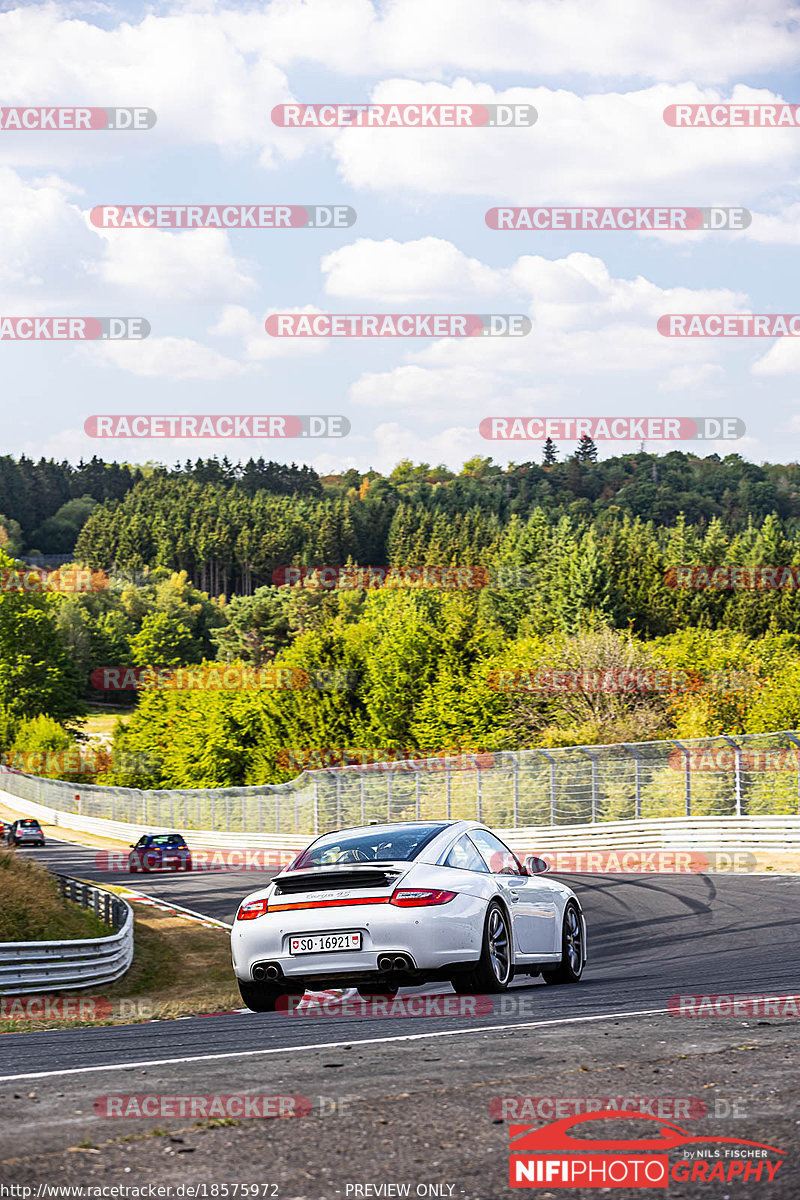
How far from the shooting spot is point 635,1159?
419 centimetres

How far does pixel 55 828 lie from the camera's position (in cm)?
7600

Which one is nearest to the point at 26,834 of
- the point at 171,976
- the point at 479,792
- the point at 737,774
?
the point at 479,792

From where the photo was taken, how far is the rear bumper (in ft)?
30.4

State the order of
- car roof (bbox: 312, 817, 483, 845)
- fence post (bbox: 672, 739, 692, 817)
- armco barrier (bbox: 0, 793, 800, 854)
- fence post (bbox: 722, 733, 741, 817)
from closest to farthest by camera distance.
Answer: car roof (bbox: 312, 817, 483, 845) < armco barrier (bbox: 0, 793, 800, 854) < fence post (bbox: 722, 733, 741, 817) < fence post (bbox: 672, 739, 692, 817)

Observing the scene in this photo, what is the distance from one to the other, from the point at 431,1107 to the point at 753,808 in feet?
77.6

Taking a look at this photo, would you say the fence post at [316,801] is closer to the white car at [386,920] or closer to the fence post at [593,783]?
the fence post at [593,783]

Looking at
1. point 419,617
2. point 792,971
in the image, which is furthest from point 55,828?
point 792,971

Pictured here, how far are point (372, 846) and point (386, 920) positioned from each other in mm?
1053

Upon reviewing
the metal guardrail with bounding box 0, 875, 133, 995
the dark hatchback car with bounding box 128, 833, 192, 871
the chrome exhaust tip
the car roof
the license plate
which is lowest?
the dark hatchback car with bounding box 128, 833, 192, 871

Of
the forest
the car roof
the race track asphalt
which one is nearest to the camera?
the race track asphalt

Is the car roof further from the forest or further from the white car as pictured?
the forest

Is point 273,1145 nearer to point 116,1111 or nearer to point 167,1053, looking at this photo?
point 116,1111

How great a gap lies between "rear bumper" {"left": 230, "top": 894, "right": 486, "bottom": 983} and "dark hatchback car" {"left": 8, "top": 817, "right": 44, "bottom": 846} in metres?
51.7

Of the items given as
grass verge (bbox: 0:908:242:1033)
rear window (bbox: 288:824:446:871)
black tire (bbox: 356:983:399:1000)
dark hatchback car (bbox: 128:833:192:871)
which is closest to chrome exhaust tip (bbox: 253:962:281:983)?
black tire (bbox: 356:983:399:1000)
